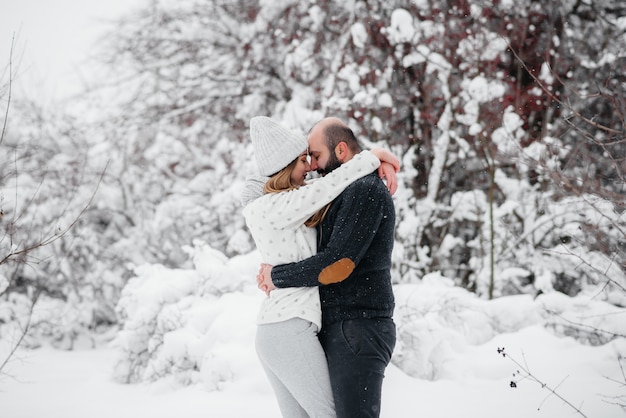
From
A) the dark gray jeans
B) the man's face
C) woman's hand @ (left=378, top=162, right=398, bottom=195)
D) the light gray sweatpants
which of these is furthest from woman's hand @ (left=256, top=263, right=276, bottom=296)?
woman's hand @ (left=378, top=162, right=398, bottom=195)

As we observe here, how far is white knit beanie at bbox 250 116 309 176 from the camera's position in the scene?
2078mm

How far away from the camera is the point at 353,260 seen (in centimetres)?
189

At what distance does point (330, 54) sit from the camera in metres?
7.27

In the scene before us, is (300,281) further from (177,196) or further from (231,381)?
(177,196)

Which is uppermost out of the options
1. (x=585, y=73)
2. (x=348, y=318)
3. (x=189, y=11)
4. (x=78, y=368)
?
(x=189, y=11)

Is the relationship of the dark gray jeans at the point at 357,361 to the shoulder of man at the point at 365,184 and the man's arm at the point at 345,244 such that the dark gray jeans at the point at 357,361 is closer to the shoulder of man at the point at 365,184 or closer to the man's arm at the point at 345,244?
the man's arm at the point at 345,244

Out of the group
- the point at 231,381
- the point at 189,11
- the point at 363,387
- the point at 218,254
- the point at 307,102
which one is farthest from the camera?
the point at 189,11

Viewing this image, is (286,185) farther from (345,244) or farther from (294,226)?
(345,244)

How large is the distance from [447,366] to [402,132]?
3606 mm

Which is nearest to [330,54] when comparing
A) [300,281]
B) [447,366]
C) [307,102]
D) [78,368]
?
[307,102]

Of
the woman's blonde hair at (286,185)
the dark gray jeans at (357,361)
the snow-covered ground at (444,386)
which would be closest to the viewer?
the dark gray jeans at (357,361)

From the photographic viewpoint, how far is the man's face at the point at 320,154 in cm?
218

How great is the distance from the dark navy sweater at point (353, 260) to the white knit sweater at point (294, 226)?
5 cm

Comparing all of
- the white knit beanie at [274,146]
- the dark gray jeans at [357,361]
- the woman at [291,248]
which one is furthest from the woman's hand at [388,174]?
the dark gray jeans at [357,361]
